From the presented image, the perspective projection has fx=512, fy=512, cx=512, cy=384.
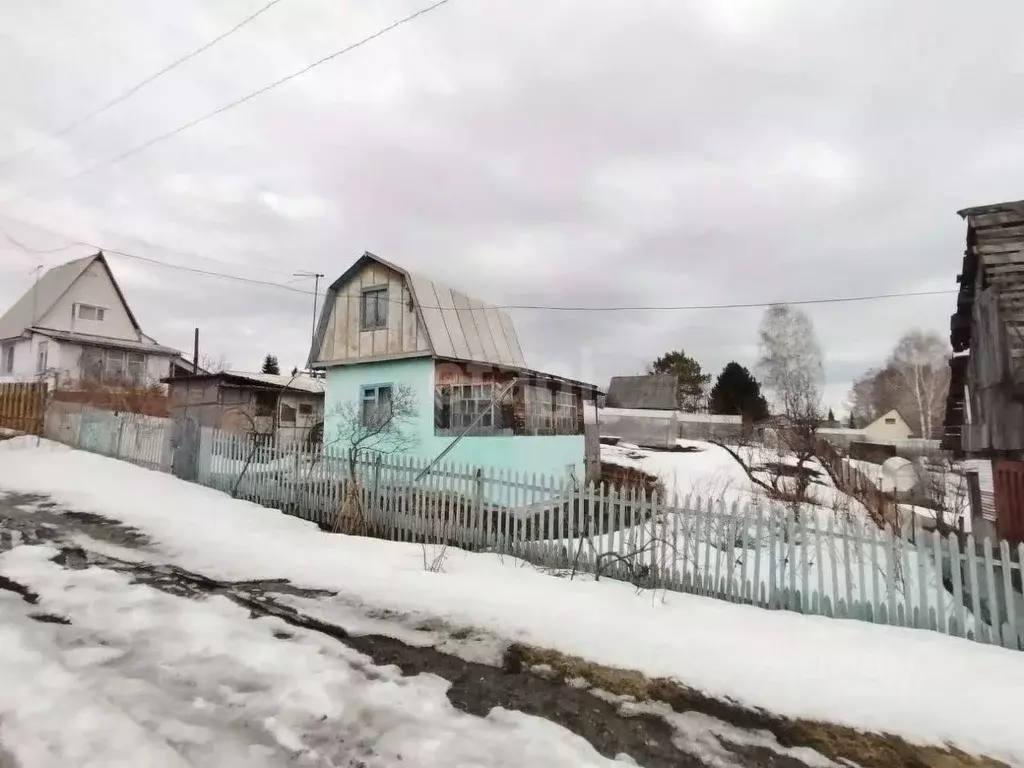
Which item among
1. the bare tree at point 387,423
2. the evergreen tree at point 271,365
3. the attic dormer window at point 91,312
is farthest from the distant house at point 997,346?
the evergreen tree at point 271,365

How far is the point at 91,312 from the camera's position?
2953 centimetres

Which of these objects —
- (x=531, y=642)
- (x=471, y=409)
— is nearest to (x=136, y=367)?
(x=471, y=409)

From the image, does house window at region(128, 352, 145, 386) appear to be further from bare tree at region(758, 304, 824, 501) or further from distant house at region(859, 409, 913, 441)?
distant house at region(859, 409, 913, 441)

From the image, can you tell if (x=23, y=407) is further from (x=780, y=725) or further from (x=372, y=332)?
(x=780, y=725)

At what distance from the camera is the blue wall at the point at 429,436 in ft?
44.2

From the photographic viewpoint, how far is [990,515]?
33.8 ft

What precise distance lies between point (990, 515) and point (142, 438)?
19.7 metres

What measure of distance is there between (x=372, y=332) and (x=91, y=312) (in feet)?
82.0

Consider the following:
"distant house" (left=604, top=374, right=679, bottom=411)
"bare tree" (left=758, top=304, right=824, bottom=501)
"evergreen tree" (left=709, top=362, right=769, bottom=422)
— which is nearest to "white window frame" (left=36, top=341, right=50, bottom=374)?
"distant house" (left=604, top=374, right=679, bottom=411)

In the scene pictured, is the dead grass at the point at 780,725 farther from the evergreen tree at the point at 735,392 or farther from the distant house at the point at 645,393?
the evergreen tree at the point at 735,392

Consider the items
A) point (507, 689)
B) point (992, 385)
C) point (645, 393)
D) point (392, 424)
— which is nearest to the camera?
point (507, 689)

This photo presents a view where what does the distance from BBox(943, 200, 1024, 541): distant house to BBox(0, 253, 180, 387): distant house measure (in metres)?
32.4

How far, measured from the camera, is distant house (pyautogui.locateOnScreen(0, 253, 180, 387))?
88.2ft

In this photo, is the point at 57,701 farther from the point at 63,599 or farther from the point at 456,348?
the point at 456,348
